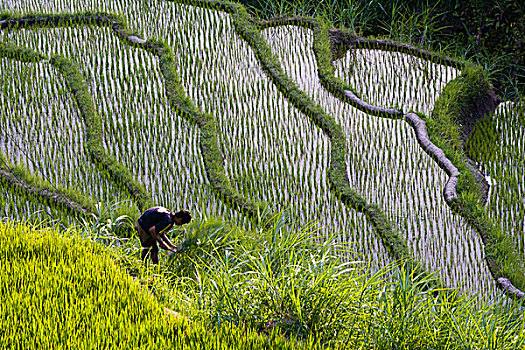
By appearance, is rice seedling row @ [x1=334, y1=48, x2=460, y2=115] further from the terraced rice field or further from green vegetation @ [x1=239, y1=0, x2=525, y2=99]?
green vegetation @ [x1=239, y1=0, x2=525, y2=99]

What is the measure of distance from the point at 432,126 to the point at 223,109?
5.22ft

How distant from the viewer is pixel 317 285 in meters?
3.00

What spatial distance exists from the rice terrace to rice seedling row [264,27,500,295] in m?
0.01

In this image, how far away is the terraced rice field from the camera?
4105mm

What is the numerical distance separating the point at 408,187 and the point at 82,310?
2.38 meters

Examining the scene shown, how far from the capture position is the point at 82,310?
9.29 feet

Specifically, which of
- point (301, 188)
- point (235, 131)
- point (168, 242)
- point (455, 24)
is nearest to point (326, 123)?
point (235, 131)

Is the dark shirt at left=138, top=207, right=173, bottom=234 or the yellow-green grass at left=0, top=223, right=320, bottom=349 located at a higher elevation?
the dark shirt at left=138, top=207, right=173, bottom=234

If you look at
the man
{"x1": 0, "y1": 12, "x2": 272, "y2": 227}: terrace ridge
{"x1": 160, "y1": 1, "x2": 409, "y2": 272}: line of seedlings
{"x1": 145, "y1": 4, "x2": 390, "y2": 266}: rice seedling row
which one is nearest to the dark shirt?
the man

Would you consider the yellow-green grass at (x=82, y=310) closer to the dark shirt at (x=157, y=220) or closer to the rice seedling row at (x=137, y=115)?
the dark shirt at (x=157, y=220)

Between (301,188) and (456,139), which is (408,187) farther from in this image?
(456,139)

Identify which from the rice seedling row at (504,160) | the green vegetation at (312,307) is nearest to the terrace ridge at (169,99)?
the green vegetation at (312,307)

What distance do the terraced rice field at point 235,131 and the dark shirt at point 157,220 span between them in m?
0.62

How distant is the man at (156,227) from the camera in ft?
11.1
